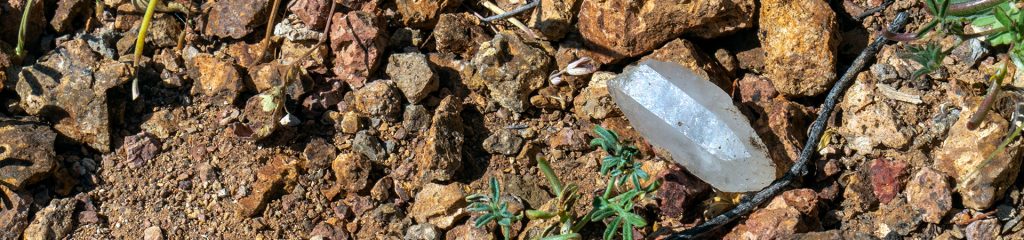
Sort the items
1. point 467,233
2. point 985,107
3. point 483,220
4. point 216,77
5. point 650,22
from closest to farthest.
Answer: point 985,107 < point 483,220 < point 467,233 < point 650,22 < point 216,77

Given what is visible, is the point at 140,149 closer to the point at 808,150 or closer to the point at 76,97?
the point at 76,97

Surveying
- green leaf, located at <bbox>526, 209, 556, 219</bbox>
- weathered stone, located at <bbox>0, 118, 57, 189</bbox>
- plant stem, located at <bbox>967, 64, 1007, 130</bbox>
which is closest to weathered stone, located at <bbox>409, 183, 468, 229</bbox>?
green leaf, located at <bbox>526, 209, 556, 219</bbox>

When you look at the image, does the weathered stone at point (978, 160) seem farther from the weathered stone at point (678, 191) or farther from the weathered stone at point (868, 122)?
the weathered stone at point (678, 191)

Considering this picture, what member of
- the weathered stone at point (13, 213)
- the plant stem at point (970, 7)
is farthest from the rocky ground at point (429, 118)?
the plant stem at point (970, 7)

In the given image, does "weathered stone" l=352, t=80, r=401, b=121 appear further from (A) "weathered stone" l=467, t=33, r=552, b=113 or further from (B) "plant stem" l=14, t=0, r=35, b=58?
(B) "plant stem" l=14, t=0, r=35, b=58

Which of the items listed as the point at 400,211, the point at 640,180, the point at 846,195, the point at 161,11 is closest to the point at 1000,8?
the point at 846,195

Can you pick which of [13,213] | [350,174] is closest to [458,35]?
[350,174]
